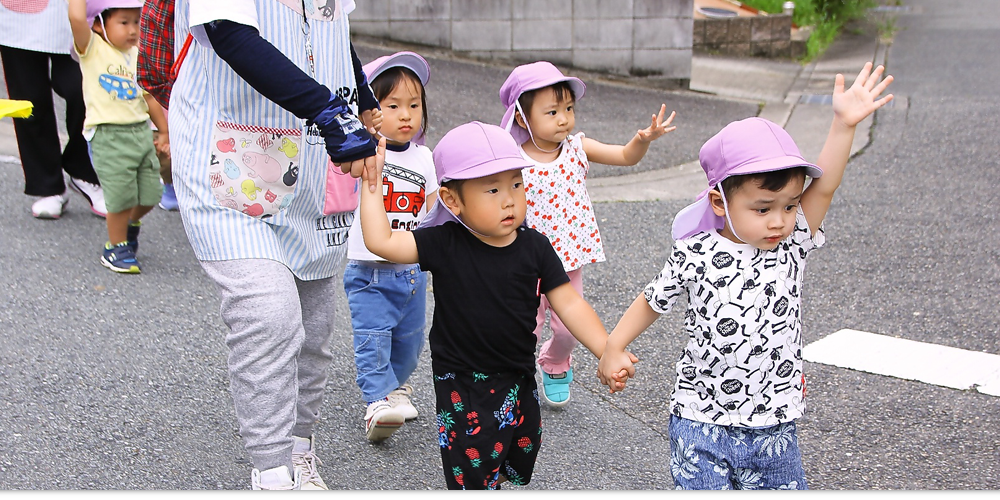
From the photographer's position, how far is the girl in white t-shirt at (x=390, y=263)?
3439mm

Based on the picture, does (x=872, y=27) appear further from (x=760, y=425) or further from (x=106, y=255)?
(x=760, y=425)

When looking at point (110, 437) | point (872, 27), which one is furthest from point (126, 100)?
point (872, 27)

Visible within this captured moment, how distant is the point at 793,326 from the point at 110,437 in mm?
2396

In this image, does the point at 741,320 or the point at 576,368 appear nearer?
the point at 741,320

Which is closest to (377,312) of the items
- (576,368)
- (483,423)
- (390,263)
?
(390,263)

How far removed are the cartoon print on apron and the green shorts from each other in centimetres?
276

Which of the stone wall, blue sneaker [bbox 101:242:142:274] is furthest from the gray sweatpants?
the stone wall

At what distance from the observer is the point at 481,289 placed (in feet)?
8.71

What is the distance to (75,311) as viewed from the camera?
459 cm

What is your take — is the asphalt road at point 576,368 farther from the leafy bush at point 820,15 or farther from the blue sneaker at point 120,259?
the leafy bush at point 820,15

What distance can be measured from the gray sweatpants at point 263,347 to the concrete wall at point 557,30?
7.49m

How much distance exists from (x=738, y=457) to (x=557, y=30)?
7676 millimetres

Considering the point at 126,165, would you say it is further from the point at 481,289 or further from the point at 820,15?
the point at 820,15

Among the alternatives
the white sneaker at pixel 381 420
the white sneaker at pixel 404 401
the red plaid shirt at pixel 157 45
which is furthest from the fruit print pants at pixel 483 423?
the red plaid shirt at pixel 157 45
